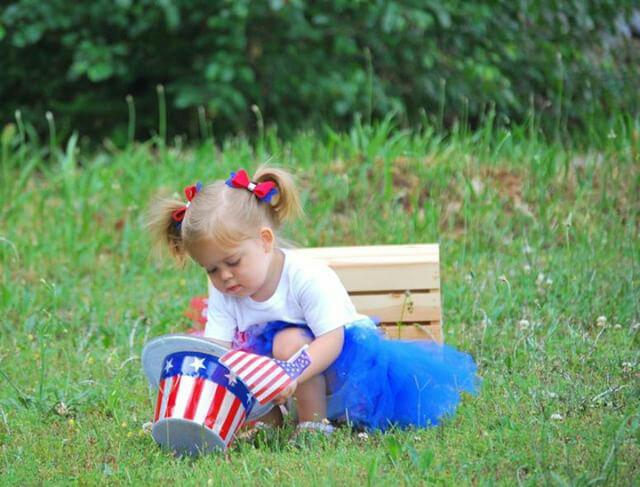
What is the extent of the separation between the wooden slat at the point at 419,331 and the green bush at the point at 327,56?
285 centimetres

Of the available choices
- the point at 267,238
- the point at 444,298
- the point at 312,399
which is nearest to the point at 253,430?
the point at 312,399

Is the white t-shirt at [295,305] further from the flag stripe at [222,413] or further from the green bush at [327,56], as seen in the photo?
the green bush at [327,56]

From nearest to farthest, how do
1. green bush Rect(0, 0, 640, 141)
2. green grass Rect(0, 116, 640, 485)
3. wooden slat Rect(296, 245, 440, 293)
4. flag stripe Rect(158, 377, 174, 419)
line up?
green grass Rect(0, 116, 640, 485) < flag stripe Rect(158, 377, 174, 419) < wooden slat Rect(296, 245, 440, 293) < green bush Rect(0, 0, 640, 141)

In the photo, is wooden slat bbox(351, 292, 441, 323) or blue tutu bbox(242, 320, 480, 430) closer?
blue tutu bbox(242, 320, 480, 430)

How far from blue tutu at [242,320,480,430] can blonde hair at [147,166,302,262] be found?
332mm

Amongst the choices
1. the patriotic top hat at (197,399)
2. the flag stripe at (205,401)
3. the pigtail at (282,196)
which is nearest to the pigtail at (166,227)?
the pigtail at (282,196)

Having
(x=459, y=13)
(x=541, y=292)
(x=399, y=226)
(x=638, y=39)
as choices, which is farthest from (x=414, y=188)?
(x=638, y=39)

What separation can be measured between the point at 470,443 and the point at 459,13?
421 cm

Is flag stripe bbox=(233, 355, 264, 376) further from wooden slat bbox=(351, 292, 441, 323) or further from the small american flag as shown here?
wooden slat bbox=(351, 292, 441, 323)

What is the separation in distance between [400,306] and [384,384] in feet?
1.94

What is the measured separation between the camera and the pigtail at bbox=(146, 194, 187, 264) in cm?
309

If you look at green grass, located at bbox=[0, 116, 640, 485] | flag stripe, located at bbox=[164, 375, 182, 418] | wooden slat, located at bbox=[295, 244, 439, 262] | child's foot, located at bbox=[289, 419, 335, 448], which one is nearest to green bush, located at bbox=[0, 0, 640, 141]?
green grass, located at bbox=[0, 116, 640, 485]

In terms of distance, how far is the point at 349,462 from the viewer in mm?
2652

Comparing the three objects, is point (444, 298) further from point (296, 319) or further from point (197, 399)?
point (197, 399)
